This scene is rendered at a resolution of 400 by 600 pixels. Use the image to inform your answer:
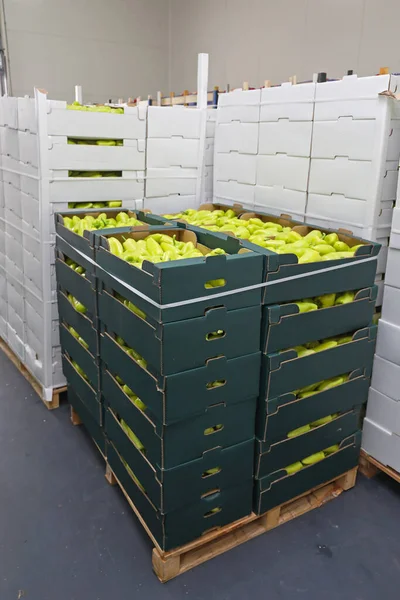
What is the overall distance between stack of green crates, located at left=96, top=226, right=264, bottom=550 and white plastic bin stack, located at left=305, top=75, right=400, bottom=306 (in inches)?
31.9

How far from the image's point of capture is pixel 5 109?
3500 mm

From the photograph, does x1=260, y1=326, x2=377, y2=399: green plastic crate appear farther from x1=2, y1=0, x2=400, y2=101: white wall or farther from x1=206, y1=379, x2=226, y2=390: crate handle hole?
x1=2, y1=0, x2=400, y2=101: white wall

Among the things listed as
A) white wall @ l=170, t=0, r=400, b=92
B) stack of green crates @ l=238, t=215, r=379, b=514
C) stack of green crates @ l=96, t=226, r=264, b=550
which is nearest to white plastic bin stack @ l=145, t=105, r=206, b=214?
stack of green crates @ l=96, t=226, r=264, b=550

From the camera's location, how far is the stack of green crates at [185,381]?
1.85 meters

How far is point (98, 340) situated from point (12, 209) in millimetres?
1704

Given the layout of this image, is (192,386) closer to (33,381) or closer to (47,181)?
(47,181)

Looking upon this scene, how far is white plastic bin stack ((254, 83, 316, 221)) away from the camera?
2.85 metres

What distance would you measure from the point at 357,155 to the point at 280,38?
4926 mm

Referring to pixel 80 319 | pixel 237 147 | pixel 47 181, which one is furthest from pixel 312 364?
pixel 47 181

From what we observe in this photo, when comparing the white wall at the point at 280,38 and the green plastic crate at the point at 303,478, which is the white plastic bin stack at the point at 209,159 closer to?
the green plastic crate at the point at 303,478

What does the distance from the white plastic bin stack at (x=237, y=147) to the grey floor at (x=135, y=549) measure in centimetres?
199

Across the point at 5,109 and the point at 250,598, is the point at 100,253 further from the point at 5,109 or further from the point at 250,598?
the point at 5,109

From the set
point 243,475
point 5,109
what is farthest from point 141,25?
point 243,475

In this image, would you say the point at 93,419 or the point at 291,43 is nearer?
the point at 93,419
